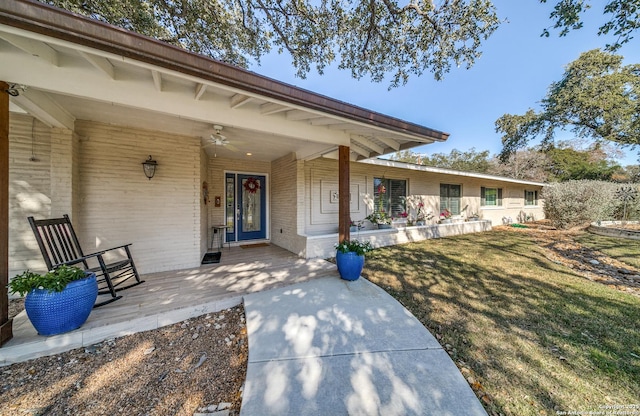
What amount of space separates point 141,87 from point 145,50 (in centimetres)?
74

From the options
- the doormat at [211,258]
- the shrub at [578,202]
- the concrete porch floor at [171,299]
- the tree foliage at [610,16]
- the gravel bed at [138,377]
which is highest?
the tree foliage at [610,16]

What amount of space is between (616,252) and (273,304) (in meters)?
8.78

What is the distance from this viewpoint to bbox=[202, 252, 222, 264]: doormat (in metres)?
4.55

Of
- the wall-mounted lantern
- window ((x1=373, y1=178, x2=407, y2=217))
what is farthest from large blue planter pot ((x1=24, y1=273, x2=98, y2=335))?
window ((x1=373, y1=178, x2=407, y2=217))

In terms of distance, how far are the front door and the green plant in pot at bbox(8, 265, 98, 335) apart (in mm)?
3954

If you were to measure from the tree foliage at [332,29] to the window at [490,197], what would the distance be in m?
7.76

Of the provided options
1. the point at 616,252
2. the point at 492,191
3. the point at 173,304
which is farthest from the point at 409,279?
the point at 492,191

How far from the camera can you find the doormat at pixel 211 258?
4.55 meters

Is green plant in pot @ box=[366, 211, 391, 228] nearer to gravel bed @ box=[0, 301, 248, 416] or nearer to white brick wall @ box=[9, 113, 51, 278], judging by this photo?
gravel bed @ box=[0, 301, 248, 416]

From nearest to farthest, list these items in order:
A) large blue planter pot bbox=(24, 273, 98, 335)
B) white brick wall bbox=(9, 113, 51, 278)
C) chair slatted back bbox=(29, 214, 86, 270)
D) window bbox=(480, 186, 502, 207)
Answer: large blue planter pot bbox=(24, 273, 98, 335), chair slatted back bbox=(29, 214, 86, 270), white brick wall bbox=(9, 113, 51, 278), window bbox=(480, 186, 502, 207)

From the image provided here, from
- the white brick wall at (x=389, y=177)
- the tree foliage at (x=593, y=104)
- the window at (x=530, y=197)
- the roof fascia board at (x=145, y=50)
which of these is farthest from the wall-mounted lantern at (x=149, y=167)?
the window at (x=530, y=197)

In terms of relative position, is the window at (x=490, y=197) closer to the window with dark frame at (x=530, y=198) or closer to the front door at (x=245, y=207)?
the window with dark frame at (x=530, y=198)

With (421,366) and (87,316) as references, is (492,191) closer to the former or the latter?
(421,366)

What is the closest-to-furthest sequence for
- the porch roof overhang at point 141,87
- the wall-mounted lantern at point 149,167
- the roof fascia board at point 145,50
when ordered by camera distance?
1. the roof fascia board at point 145,50
2. the porch roof overhang at point 141,87
3. the wall-mounted lantern at point 149,167
